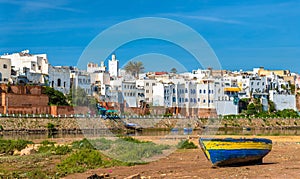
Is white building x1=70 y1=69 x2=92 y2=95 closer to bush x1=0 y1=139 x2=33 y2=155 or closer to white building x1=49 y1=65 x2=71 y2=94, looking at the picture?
white building x1=49 y1=65 x2=71 y2=94

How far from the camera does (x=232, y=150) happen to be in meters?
19.5

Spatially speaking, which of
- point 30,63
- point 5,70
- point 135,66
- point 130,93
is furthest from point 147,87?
point 135,66

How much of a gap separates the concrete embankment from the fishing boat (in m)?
40.3

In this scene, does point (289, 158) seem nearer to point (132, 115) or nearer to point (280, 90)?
point (132, 115)

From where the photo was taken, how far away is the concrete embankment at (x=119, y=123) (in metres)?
59.2

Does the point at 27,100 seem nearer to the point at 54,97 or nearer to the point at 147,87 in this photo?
the point at 54,97

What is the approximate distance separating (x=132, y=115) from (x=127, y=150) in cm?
4724

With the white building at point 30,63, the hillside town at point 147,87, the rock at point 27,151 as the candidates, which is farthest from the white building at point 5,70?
the rock at point 27,151

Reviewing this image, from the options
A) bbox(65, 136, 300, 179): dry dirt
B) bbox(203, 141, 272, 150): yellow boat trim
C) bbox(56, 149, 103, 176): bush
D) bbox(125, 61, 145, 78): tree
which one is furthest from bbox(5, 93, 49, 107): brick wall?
bbox(203, 141, 272, 150): yellow boat trim

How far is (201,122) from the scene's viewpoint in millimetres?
75250

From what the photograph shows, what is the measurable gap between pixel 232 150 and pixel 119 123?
4982cm

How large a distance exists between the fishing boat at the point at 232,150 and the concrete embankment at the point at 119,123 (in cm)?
4029

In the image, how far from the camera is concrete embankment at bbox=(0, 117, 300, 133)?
59156 mm

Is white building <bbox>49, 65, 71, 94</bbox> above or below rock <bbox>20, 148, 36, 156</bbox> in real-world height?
above
